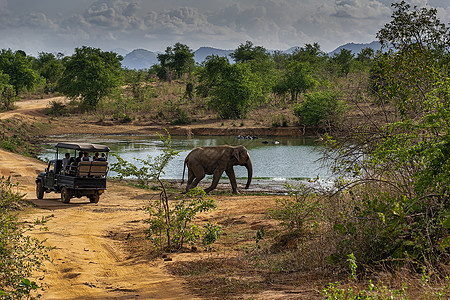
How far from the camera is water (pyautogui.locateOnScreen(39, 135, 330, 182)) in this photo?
30672 mm

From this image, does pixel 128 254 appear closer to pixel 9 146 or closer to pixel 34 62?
pixel 9 146

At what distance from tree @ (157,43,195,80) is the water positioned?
39.0 meters

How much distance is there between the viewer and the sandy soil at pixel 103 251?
28.0ft

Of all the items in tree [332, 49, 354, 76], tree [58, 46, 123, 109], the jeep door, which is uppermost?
tree [332, 49, 354, 76]

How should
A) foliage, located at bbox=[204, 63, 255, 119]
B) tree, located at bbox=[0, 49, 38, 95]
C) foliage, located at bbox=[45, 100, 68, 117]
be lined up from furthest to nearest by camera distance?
tree, located at bbox=[0, 49, 38, 95]
foliage, located at bbox=[45, 100, 68, 117]
foliage, located at bbox=[204, 63, 255, 119]

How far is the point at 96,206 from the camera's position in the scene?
60.4 ft

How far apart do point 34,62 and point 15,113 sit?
53604mm

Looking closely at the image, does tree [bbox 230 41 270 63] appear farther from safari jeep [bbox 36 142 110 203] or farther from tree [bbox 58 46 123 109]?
safari jeep [bbox 36 142 110 203]

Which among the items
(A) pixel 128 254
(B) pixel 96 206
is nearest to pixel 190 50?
(B) pixel 96 206

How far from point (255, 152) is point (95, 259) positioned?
98.7 feet

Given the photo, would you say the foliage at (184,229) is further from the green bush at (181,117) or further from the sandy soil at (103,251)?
the green bush at (181,117)

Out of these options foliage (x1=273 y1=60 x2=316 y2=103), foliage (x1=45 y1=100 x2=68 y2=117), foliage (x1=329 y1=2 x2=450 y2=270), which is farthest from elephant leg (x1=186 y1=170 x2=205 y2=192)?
foliage (x1=45 y1=100 x2=68 y2=117)

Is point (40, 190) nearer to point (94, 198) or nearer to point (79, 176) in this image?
point (94, 198)

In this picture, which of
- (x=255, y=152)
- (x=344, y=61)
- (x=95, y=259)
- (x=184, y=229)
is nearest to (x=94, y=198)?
(x=95, y=259)
